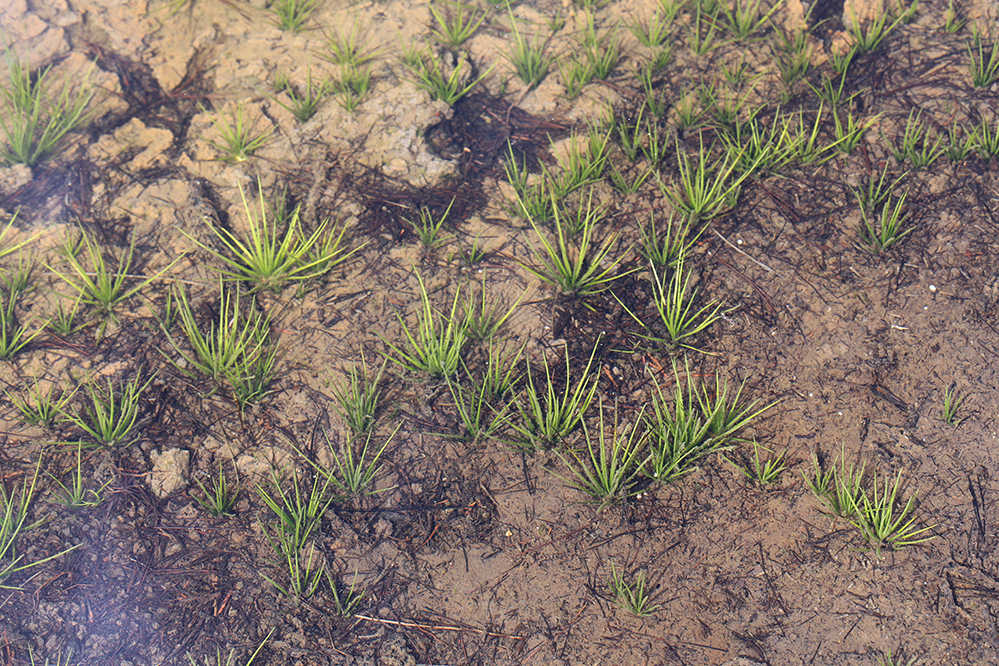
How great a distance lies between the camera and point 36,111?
2.82 meters

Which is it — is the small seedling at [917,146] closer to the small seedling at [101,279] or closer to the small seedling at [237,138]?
the small seedling at [237,138]

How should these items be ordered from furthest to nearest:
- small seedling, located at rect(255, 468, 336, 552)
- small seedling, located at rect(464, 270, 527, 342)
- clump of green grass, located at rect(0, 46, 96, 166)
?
1. clump of green grass, located at rect(0, 46, 96, 166)
2. small seedling, located at rect(464, 270, 527, 342)
3. small seedling, located at rect(255, 468, 336, 552)

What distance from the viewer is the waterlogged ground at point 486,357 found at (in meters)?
2.02

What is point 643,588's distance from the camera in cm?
202

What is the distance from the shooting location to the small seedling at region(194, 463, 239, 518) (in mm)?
2182

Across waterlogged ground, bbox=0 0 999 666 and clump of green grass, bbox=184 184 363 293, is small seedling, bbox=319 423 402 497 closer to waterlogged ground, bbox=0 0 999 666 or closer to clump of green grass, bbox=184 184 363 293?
waterlogged ground, bbox=0 0 999 666

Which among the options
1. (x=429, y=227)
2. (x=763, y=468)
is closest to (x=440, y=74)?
(x=429, y=227)

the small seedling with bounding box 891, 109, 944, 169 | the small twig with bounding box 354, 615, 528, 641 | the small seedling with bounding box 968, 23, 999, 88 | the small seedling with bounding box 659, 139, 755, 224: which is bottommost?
the small twig with bounding box 354, 615, 528, 641

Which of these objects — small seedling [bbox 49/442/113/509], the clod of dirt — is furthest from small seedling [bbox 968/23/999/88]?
small seedling [bbox 49/442/113/509]

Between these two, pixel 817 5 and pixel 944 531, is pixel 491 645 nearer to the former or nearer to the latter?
→ pixel 944 531

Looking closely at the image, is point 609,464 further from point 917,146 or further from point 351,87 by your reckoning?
point 351,87

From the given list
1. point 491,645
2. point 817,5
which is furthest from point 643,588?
point 817,5

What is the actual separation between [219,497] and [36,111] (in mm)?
1873

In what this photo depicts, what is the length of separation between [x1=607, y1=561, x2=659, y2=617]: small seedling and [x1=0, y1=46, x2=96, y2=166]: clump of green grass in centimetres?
281
